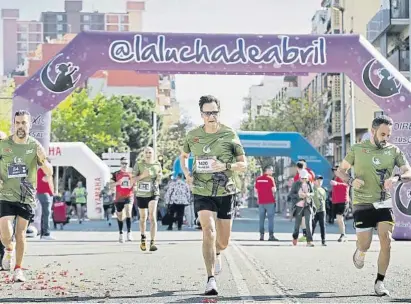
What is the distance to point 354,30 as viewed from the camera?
64062 millimetres

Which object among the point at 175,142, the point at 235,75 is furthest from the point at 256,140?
the point at 175,142

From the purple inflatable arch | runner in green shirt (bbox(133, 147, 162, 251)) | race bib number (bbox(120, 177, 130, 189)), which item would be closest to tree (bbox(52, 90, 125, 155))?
the purple inflatable arch

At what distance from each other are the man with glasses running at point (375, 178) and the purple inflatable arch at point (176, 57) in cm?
1170

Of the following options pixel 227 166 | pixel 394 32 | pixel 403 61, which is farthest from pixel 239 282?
pixel 394 32

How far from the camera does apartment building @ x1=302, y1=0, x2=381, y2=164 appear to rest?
60.0 metres

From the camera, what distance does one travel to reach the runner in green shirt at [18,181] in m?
10.3

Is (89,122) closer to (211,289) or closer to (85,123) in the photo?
(85,123)

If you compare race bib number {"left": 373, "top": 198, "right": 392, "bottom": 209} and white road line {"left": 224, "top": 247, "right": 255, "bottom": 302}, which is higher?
race bib number {"left": 373, "top": 198, "right": 392, "bottom": 209}

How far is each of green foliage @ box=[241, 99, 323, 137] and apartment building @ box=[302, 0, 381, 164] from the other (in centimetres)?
157

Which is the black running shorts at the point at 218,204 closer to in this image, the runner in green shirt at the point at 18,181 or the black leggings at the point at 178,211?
the runner in green shirt at the point at 18,181

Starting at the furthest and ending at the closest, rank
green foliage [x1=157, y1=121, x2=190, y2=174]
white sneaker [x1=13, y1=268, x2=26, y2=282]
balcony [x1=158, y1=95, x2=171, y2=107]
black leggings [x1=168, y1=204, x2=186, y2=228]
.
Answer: balcony [x1=158, y1=95, x2=171, y2=107], green foliage [x1=157, y1=121, x2=190, y2=174], black leggings [x1=168, y1=204, x2=186, y2=228], white sneaker [x1=13, y1=268, x2=26, y2=282]

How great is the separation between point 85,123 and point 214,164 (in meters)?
58.1

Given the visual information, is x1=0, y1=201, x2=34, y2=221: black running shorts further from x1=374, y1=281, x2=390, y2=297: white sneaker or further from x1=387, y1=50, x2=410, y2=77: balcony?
x1=387, y1=50, x2=410, y2=77: balcony

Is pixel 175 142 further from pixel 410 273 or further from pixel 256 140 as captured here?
pixel 410 273
